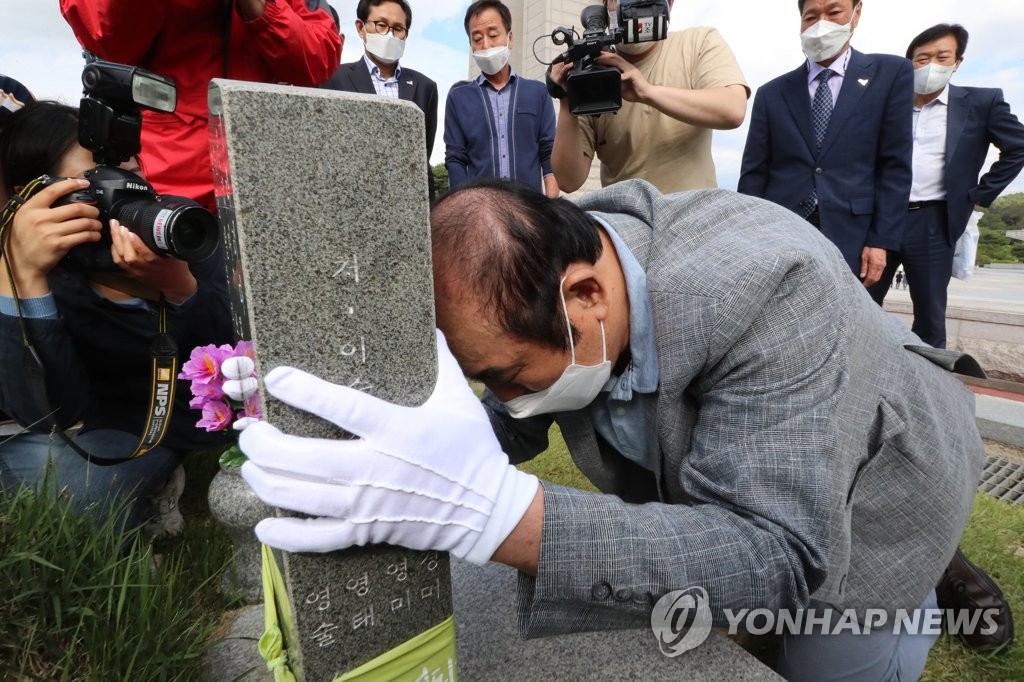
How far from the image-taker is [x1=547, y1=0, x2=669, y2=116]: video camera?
2.37 meters

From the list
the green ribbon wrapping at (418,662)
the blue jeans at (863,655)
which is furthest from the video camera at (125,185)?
the blue jeans at (863,655)

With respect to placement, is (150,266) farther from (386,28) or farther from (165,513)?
(386,28)

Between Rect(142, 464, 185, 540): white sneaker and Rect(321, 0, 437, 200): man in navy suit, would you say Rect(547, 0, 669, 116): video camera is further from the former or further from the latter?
Rect(142, 464, 185, 540): white sneaker

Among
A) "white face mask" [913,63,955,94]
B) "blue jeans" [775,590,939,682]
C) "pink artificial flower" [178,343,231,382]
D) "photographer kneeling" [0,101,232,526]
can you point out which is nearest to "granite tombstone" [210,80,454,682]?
"pink artificial flower" [178,343,231,382]

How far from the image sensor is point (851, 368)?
121cm

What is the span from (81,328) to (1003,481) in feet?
13.2

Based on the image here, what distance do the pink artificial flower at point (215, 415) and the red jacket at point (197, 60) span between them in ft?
2.95

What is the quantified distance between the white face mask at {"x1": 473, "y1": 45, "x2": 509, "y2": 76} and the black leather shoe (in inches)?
132

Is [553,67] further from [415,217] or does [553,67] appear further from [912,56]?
[912,56]

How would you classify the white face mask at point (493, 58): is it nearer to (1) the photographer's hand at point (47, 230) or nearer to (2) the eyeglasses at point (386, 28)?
(2) the eyeglasses at point (386, 28)

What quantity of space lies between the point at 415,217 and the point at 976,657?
7.05 ft

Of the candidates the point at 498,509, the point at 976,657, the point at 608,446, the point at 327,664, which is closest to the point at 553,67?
the point at 608,446

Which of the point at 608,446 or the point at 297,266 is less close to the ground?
the point at 297,266

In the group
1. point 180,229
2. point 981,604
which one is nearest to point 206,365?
point 180,229
